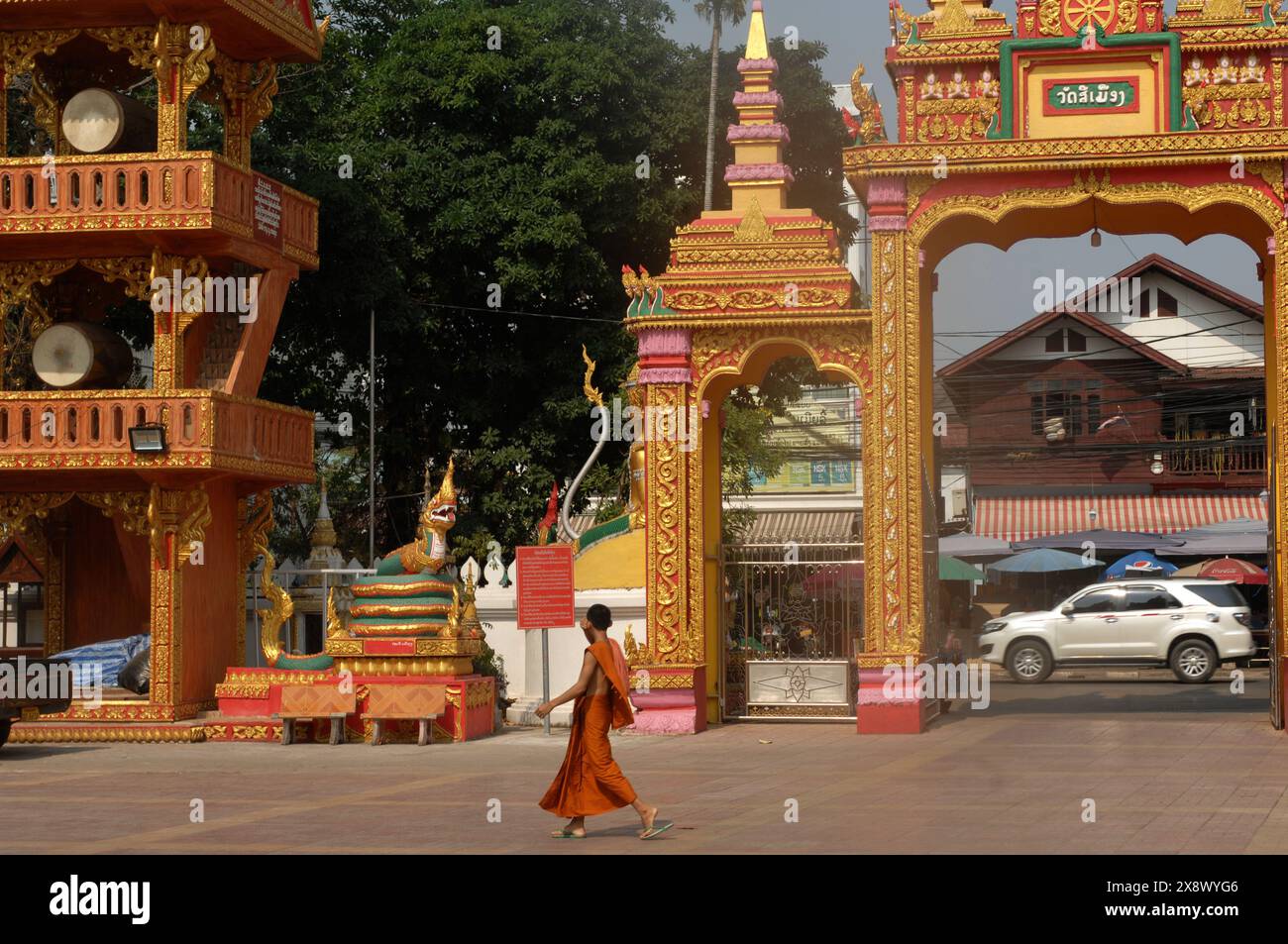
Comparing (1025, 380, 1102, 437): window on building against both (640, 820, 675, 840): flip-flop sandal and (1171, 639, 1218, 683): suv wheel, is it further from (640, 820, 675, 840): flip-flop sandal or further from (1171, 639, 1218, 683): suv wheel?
(640, 820, 675, 840): flip-flop sandal

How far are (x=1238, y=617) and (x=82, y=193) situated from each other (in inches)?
758

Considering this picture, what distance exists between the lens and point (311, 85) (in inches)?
1377

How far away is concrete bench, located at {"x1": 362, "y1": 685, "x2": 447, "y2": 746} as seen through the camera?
20.7m

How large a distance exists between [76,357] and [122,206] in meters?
2.28

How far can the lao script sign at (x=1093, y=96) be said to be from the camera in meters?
20.7

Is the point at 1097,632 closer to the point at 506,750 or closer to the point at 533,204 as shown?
the point at 533,204

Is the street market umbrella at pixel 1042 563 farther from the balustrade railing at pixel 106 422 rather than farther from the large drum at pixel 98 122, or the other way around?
the large drum at pixel 98 122

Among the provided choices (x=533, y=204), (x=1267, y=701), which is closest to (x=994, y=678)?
(x=1267, y=701)

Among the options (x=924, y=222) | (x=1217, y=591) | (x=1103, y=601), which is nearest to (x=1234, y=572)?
(x=1217, y=591)

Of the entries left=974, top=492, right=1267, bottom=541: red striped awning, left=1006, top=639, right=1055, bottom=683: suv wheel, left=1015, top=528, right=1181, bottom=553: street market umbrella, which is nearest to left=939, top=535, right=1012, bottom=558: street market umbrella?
left=1015, top=528, right=1181, bottom=553: street market umbrella

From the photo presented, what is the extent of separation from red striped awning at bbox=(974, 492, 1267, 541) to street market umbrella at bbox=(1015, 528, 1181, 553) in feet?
7.61

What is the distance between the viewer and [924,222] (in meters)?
21.1

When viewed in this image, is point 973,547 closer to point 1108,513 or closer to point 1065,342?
point 1108,513

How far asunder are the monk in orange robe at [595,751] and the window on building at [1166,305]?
3826cm
